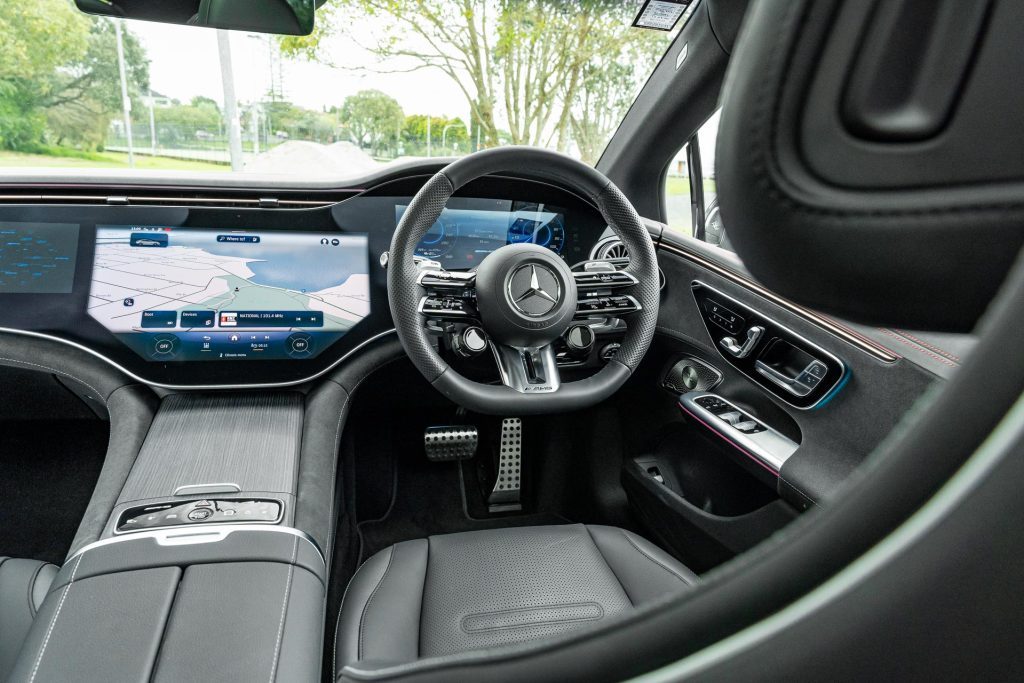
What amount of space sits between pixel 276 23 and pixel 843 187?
1.91 meters

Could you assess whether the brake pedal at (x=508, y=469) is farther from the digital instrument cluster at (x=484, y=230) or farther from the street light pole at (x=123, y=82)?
the street light pole at (x=123, y=82)

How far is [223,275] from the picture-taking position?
1.76 metres

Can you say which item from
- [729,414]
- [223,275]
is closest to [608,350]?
[729,414]

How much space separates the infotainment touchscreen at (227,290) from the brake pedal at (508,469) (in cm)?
65

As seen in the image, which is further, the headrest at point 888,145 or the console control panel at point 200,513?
Answer: the console control panel at point 200,513

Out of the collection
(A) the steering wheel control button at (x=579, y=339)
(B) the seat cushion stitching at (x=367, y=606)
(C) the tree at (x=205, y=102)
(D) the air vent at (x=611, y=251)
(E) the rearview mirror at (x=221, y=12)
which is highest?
(E) the rearview mirror at (x=221, y=12)

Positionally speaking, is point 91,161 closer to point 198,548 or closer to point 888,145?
point 198,548

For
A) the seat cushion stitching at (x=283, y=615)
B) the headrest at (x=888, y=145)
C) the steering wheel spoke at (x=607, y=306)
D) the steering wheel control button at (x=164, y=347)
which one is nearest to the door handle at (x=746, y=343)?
the steering wheel spoke at (x=607, y=306)

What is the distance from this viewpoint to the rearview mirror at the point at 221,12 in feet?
5.53

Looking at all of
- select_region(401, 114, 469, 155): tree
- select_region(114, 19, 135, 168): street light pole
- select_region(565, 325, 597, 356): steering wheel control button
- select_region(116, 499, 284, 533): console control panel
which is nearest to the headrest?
select_region(116, 499, 284, 533): console control panel

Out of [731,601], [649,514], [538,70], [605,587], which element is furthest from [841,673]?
[538,70]

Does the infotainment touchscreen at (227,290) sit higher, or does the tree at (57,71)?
the tree at (57,71)

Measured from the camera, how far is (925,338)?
3.99 feet

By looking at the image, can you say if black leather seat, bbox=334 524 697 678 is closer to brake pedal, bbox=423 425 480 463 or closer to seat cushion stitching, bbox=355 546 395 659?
seat cushion stitching, bbox=355 546 395 659
